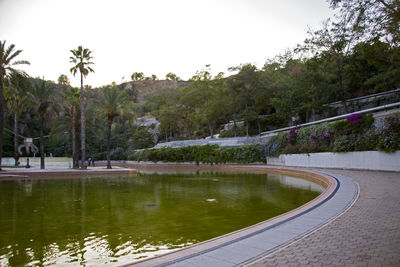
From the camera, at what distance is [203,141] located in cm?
4519

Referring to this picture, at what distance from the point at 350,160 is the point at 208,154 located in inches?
875

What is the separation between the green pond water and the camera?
5.73 meters

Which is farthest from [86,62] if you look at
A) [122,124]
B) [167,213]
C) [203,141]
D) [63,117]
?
[122,124]

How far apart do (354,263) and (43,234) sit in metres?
6.61

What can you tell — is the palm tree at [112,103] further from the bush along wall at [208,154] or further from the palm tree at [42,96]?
the bush along wall at [208,154]

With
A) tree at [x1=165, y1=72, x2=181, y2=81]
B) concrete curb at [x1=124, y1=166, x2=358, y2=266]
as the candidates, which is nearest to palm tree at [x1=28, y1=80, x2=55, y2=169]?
concrete curb at [x1=124, y1=166, x2=358, y2=266]

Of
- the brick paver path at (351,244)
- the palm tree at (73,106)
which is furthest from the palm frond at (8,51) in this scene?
the brick paver path at (351,244)

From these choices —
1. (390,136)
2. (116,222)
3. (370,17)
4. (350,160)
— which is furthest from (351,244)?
(350,160)

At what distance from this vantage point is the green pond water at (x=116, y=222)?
573cm

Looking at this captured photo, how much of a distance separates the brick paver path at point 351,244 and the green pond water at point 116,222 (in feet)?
7.53

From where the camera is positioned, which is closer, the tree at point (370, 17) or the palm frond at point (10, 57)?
the tree at point (370, 17)

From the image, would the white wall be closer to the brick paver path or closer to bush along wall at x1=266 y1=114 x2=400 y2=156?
bush along wall at x1=266 y1=114 x2=400 y2=156

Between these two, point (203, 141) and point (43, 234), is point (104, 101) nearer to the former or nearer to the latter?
point (203, 141)

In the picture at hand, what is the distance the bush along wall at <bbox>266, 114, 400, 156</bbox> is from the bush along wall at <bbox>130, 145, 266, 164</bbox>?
4.45m
